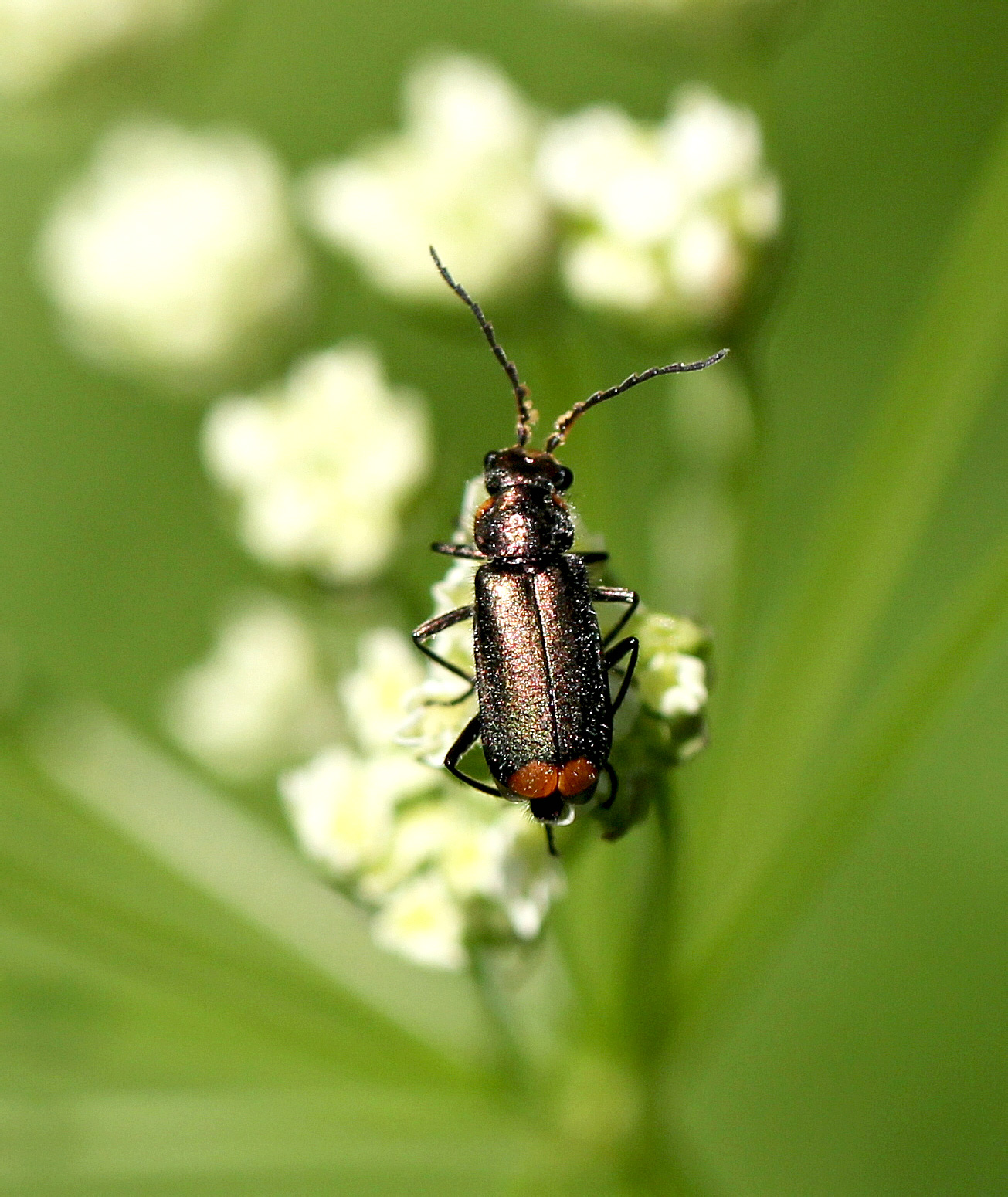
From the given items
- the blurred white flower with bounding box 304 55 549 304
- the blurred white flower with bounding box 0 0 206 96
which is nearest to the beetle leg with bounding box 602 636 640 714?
the blurred white flower with bounding box 304 55 549 304

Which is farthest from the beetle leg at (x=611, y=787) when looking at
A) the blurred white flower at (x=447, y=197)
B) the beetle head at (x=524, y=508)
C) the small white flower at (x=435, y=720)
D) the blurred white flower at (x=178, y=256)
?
the blurred white flower at (x=178, y=256)

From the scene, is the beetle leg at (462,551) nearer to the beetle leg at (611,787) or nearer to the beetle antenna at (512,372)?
the beetle antenna at (512,372)

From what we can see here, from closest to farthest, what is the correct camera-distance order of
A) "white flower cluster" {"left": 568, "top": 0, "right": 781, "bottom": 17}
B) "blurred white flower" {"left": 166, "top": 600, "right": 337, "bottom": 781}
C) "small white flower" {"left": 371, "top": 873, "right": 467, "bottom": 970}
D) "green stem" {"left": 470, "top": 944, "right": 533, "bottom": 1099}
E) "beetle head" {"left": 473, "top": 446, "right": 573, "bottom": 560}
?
"small white flower" {"left": 371, "top": 873, "right": 467, "bottom": 970}, "green stem" {"left": 470, "top": 944, "right": 533, "bottom": 1099}, "beetle head" {"left": 473, "top": 446, "right": 573, "bottom": 560}, "white flower cluster" {"left": 568, "top": 0, "right": 781, "bottom": 17}, "blurred white flower" {"left": 166, "top": 600, "right": 337, "bottom": 781}

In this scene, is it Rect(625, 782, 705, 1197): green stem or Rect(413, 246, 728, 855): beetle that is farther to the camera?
Rect(625, 782, 705, 1197): green stem

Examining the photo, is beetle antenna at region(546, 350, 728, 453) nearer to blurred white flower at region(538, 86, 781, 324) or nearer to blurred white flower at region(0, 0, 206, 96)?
blurred white flower at region(538, 86, 781, 324)

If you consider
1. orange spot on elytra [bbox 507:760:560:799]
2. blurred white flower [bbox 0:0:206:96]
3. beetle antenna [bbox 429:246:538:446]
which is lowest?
orange spot on elytra [bbox 507:760:560:799]

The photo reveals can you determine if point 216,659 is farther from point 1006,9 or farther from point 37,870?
point 1006,9

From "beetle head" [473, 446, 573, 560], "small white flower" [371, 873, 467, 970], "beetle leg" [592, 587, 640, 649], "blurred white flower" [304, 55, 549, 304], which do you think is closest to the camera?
"beetle leg" [592, 587, 640, 649]
